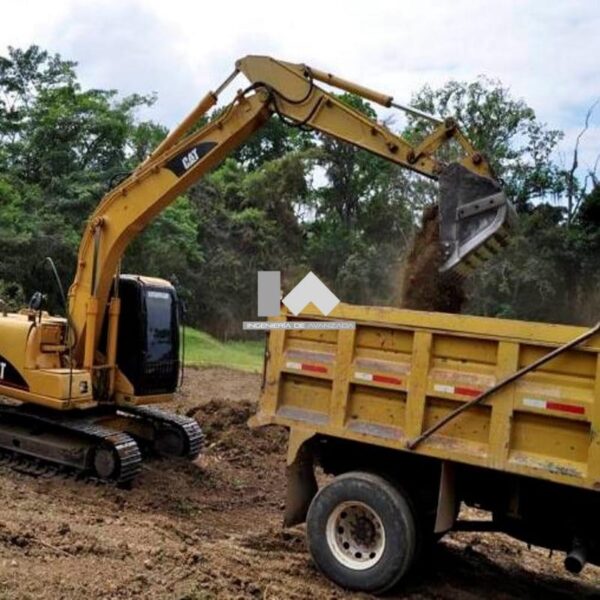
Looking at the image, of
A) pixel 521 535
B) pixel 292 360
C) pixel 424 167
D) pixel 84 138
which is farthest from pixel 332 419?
pixel 84 138

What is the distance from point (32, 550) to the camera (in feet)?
16.8

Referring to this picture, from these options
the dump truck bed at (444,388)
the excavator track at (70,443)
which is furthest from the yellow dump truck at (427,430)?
the excavator track at (70,443)

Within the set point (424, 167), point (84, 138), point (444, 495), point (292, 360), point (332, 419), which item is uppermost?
point (84, 138)

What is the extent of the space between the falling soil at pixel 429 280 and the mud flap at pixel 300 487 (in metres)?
2.28

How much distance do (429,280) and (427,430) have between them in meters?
2.55

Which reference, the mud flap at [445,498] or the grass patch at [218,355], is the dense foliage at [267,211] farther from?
the mud flap at [445,498]

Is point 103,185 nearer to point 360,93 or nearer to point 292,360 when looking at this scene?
point 360,93

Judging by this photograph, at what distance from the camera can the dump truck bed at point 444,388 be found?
4703 mm

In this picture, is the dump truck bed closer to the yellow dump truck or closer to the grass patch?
Answer: the yellow dump truck

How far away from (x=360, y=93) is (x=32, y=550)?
459 centimetres

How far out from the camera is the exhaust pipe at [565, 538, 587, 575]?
192 inches

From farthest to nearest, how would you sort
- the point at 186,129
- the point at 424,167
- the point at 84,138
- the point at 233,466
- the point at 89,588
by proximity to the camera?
the point at 84,138 → the point at 233,466 → the point at 186,129 → the point at 424,167 → the point at 89,588
